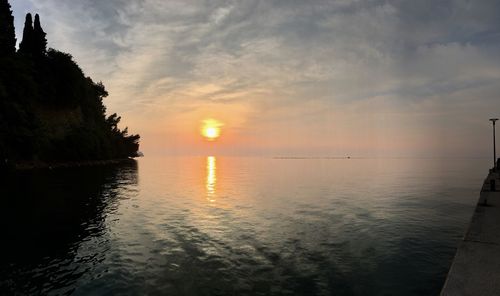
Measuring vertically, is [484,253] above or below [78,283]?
above

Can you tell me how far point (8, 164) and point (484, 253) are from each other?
281 feet

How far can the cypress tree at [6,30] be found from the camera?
238ft

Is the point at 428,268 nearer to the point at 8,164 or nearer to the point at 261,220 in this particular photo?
the point at 261,220

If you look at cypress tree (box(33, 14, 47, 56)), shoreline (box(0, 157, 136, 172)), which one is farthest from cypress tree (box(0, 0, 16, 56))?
shoreline (box(0, 157, 136, 172))

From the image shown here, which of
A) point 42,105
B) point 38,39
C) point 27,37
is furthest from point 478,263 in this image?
point 27,37

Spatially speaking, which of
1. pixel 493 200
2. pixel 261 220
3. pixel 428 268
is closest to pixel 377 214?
pixel 493 200

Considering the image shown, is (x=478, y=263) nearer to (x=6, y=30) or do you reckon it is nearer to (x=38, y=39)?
(x=6, y=30)

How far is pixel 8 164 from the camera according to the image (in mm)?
70438

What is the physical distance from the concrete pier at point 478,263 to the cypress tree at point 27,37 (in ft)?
376

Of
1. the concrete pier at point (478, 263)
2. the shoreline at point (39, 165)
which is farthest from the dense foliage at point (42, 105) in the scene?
the concrete pier at point (478, 263)

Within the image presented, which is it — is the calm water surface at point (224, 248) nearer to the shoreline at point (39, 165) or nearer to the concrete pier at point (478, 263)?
the concrete pier at point (478, 263)

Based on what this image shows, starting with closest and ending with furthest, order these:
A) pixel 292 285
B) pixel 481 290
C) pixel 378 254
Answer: pixel 481 290 → pixel 292 285 → pixel 378 254

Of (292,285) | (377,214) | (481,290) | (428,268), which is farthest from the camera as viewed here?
(377,214)

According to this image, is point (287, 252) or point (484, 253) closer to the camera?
point (484, 253)
